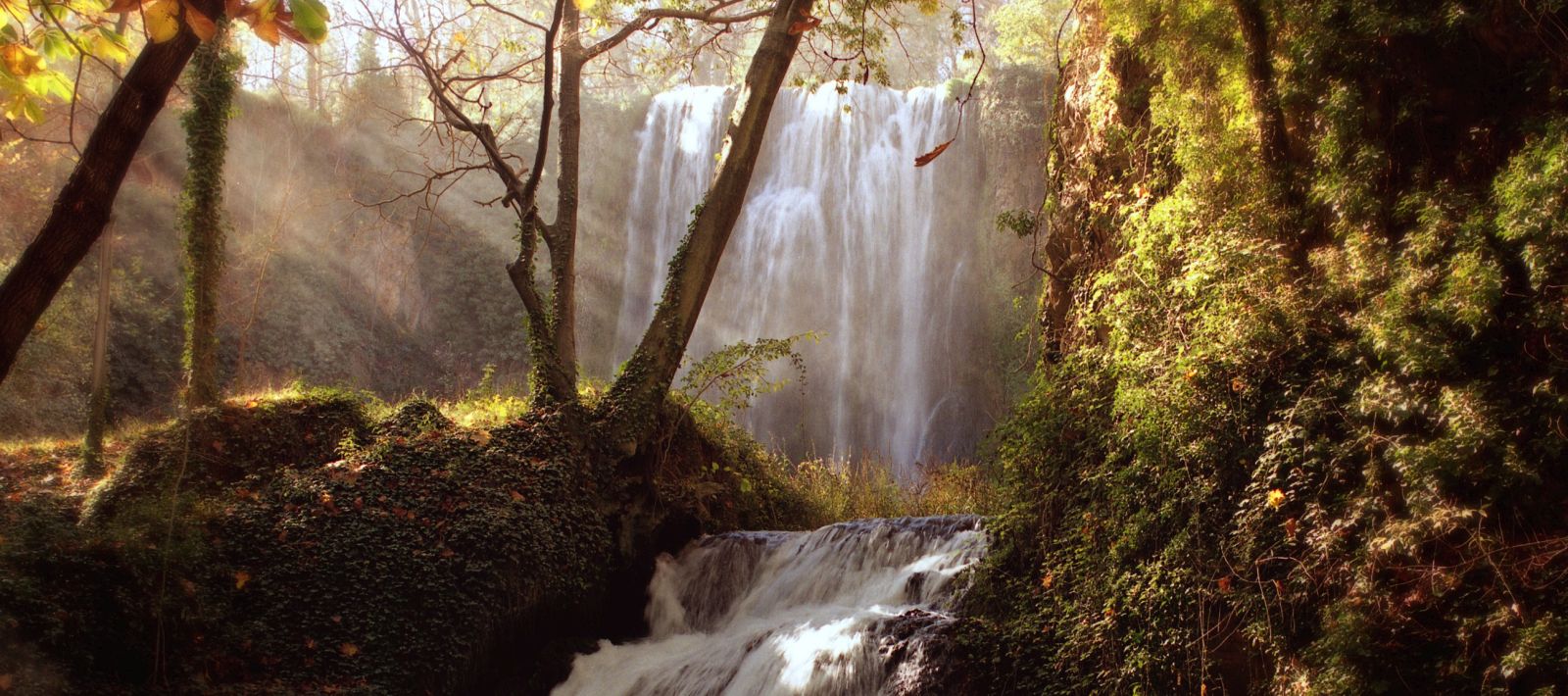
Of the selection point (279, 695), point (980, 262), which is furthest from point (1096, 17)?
point (980, 262)

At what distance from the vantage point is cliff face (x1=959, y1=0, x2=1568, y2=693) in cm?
318

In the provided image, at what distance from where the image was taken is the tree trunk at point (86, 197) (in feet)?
11.6

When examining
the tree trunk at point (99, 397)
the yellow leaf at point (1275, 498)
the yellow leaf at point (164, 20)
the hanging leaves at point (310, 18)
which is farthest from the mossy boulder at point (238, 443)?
the yellow leaf at point (1275, 498)

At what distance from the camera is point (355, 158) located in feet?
68.4

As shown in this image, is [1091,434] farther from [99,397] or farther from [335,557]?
[99,397]

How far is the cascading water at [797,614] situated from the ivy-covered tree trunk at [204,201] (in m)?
4.96

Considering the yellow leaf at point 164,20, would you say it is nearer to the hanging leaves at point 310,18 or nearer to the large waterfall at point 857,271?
the hanging leaves at point 310,18

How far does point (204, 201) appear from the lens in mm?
9000

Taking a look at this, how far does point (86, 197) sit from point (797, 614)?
4.84 m

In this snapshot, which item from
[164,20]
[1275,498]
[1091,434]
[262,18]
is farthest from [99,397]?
[1275,498]

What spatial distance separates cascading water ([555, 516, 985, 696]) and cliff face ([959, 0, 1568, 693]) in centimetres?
63

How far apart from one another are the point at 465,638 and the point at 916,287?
1378 cm

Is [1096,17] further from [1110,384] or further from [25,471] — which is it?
[25,471]

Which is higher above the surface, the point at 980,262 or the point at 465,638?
the point at 980,262
